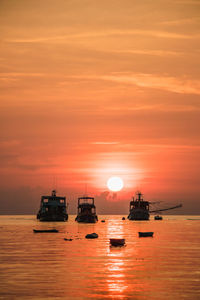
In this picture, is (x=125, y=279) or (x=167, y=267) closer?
(x=125, y=279)

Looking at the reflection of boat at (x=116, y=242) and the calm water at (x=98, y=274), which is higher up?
the reflection of boat at (x=116, y=242)

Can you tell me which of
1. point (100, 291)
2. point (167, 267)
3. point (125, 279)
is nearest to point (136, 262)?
point (167, 267)

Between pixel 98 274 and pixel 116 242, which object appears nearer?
pixel 98 274

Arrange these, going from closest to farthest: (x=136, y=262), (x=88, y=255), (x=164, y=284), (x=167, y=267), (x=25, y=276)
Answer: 1. (x=164, y=284)
2. (x=25, y=276)
3. (x=167, y=267)
4. (x=136, y=262)
5. (x=88, y=255)

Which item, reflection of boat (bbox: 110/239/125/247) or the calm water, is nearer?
the calm water

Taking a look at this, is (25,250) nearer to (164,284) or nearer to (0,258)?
(0,258)

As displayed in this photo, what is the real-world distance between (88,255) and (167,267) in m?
16.0

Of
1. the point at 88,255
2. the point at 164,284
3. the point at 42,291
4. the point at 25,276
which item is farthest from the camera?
the point at 88,255

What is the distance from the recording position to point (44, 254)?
68938 mm

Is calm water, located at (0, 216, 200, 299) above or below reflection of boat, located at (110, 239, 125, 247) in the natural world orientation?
below

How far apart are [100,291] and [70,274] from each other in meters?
9.92

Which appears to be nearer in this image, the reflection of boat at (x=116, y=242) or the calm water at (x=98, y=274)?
the calm water at (x=98, y=274)

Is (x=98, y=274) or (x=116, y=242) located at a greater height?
(x=116, y=242)

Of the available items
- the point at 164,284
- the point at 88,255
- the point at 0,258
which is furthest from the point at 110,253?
the point at 164,284
